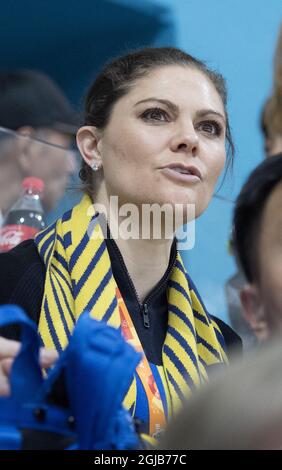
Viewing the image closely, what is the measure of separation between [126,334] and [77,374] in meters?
0.63

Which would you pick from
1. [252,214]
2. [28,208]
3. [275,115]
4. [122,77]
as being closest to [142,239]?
[122,77]

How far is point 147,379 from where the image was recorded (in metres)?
1.48

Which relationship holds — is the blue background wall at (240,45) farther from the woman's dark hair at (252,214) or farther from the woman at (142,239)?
the woman's dark hair at (252,214)

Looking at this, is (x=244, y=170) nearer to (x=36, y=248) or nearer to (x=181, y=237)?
(x=181, y=237)

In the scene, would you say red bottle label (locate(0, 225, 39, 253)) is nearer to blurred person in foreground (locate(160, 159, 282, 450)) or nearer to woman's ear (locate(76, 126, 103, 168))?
woman's ear (locate(76, 126, 103, 168))

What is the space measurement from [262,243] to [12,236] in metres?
1.10

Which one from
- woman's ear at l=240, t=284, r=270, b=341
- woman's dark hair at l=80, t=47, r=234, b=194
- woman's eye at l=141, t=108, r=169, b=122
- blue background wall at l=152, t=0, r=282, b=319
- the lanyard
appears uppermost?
blue background wall at l=152, t=0, r=282, b=319

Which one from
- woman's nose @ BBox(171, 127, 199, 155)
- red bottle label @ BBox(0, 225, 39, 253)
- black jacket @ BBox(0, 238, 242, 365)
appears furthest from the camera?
red bottle label @ BBox(0, 225, 39, 253)

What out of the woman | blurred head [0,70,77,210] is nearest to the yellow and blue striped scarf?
the woman

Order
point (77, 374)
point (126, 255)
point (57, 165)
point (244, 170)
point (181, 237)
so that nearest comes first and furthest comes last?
point (77, 374)
point (126, 255)
point (181, 237)
point (57, 165)
point (244, 170)

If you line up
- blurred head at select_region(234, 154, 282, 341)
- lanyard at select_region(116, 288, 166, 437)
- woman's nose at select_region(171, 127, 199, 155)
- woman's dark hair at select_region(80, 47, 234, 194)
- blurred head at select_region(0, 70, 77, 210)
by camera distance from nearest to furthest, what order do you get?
blurred head at select_region(234, 154, 282, 341), lanyard at select_region(116, 288, 166, 437), woman's nose at select_region(171, 127, 199, 155), woman's dark hair at select_region(80, 47, 234, 194), blurred head at select_region(0, 70, 77, 210)

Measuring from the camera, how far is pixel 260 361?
2.01 feet

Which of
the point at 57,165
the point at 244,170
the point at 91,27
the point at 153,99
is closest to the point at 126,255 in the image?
the point at 153,99

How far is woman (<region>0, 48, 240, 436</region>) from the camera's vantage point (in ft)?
4.99
